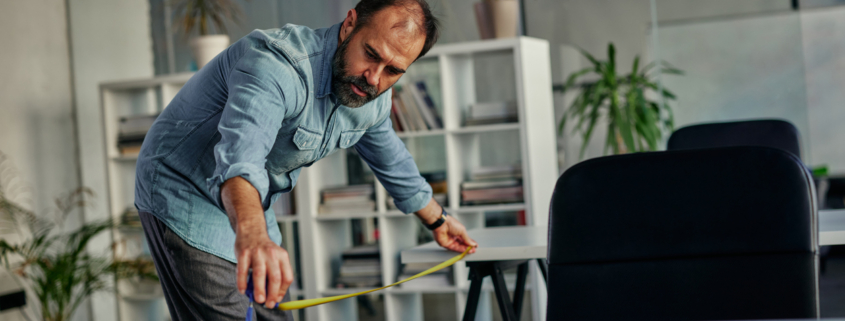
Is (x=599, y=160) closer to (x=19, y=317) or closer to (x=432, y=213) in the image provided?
(x=432, y=213)

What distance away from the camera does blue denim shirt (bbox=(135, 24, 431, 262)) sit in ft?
4.55

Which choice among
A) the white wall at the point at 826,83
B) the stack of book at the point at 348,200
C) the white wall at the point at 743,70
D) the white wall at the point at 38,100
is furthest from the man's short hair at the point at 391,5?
the white wall at the point at 826,83

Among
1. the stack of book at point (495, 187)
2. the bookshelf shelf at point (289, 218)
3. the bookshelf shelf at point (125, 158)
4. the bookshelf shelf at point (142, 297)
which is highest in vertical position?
the bookshelf shelf at point (125, 158)

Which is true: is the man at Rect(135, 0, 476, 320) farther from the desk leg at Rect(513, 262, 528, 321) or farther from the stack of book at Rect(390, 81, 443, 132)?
the stack of book at Rect(390, 81, 443, 132)

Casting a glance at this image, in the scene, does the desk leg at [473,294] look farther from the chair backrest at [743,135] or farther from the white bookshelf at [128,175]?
the white bookshelf at [128,175]

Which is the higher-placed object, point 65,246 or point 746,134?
point 746,134

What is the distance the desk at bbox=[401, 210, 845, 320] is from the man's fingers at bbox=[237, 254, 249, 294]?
802 millimetres

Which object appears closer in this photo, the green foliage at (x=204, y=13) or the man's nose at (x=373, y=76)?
the man's nose at (x=373, y=76)

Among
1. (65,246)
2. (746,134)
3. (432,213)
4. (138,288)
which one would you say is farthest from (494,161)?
(65,246)

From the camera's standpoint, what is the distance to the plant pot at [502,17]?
3.35m

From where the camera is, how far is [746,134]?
8.81ft

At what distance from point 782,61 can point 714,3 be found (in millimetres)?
592

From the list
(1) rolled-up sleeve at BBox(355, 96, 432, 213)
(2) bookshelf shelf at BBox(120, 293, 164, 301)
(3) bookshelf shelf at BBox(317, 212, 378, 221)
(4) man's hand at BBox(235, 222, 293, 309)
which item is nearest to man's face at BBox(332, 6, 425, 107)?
(1) rolled-up sleeve at BBox(355, 96, 432, 213)

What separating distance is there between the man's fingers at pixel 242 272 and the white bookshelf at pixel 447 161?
91.5 inches
